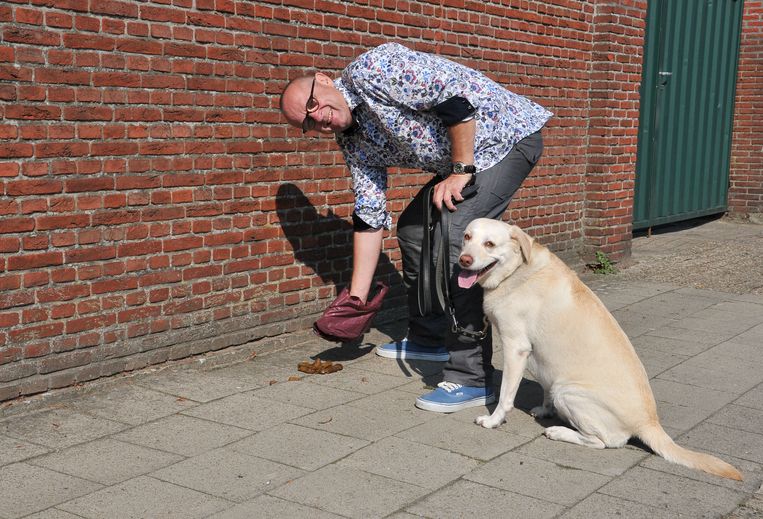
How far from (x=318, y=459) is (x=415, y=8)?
12.9ft

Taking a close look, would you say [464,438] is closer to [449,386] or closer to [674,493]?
[449,386]

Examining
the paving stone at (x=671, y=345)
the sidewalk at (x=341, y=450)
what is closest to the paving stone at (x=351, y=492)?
the sidewalk at (x=341, y=450)

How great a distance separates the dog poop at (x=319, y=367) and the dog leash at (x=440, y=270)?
79 cm

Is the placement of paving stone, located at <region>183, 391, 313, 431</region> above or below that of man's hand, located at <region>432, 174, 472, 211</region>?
below

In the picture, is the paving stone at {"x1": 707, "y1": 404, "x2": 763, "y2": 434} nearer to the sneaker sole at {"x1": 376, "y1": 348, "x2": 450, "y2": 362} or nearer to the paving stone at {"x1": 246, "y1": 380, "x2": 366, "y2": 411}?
the sneaker sole at {"x1": 376, "y1": 348, "x2": 450, "y2": 362}

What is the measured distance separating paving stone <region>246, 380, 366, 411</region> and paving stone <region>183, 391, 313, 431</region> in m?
0.06

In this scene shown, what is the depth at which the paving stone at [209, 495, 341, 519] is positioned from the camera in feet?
11.4

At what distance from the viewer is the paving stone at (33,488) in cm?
352

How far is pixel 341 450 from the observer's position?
4.18 m

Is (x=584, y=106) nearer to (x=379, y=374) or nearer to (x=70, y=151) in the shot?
(x=379, y=374)

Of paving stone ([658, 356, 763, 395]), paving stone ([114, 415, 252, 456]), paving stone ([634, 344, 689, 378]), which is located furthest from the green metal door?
paving stone ([114, 415, 252, 456])

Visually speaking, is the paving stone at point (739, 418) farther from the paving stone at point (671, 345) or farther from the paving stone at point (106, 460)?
the paving stone at point (106, 460)

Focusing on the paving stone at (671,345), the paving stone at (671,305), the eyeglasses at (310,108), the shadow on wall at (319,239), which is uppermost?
the eyeglasses at (310,108)

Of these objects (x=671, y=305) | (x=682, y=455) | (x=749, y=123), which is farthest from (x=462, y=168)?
(x=749, y=123)
